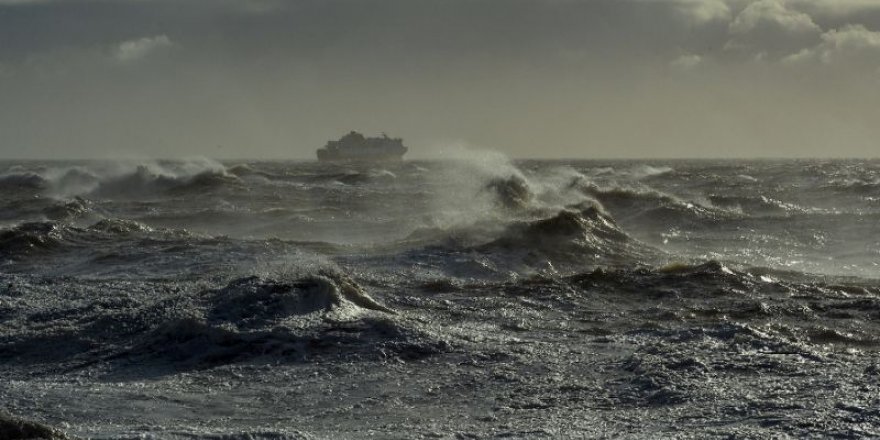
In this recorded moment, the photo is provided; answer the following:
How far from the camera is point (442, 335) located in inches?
365

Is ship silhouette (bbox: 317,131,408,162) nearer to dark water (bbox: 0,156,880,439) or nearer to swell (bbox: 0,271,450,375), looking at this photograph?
dark water (bbox: 0,156,880,439)

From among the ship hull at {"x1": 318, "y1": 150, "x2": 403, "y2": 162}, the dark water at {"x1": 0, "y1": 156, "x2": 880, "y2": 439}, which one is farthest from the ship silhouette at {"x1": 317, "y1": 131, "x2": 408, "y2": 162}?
the dark water at {"x1": 0, "y1": 156, "x2": 880, "y2": 439}

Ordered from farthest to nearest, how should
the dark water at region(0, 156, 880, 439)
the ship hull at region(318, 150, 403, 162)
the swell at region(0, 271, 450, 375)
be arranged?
1. the ship hull at region(318, 150, 403, 162)
2. the swell at region(0, 271, 450, 375)
3. the dark water at region(0, 156, 880, 439)

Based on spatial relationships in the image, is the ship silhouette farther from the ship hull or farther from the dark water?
the dark water

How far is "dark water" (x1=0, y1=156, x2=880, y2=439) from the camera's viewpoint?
259 inches

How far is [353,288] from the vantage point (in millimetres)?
10922

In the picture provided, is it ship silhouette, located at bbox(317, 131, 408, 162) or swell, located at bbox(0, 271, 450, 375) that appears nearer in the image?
swell, located at bbox(0, 271, 450, 375)

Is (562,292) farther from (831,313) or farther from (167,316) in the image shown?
(167,316)

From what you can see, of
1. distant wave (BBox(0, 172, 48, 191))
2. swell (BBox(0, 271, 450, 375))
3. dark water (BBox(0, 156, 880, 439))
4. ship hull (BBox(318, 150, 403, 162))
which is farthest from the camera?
ship hull (BBox(318, 150, 403, 162))

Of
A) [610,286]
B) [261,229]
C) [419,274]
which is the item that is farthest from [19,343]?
[261,229]

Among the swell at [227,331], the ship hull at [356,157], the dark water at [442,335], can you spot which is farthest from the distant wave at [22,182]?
the ship hull at [356,157]

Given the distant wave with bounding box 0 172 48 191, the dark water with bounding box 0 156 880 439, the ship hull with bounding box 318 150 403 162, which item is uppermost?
the ship hull with bounding box 318 150 403 162

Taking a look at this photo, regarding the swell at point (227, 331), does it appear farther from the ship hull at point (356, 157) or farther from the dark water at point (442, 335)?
the ship hull at point (356, 157)

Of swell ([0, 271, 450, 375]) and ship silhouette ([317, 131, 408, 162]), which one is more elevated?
ship silhouette ([317, 131, 408, 162])
